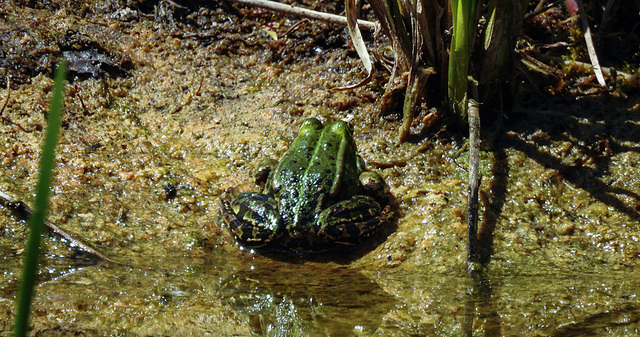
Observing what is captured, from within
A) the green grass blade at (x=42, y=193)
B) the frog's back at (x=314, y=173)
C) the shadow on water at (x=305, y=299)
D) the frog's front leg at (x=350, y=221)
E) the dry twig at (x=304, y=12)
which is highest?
the dry twig at (x=304, y=12)

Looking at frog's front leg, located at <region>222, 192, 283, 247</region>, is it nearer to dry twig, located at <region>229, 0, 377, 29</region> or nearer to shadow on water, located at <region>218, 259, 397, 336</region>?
shadow on water, located at <region>218, 259, 397, 336</region>

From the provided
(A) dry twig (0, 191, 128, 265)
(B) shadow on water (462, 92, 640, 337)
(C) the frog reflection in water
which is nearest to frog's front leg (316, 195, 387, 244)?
(C) the frog reflection in water

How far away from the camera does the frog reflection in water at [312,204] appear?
3.79 meters

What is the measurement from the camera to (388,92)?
4.72 metres

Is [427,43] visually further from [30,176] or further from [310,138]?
[30,176]

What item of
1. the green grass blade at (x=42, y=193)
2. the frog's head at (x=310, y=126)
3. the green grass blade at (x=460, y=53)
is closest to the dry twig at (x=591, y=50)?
the green grass blade at (x=460, y=53)

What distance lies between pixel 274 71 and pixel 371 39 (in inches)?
41.0

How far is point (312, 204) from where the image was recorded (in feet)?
12.8

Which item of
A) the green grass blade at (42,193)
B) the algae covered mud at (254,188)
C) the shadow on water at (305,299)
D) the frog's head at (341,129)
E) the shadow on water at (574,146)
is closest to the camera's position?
the green grass blade at (42,193)

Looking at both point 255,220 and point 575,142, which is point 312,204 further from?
point 575,142

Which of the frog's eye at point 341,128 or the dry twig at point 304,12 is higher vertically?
the dry twig at point 304,12

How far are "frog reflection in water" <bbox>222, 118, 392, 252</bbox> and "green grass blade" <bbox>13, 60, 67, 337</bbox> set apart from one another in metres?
3.09

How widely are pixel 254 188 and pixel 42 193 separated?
392cm

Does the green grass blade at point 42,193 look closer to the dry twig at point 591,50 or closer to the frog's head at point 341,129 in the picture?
the frog's head at point 341,129
